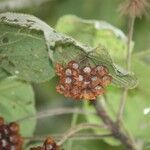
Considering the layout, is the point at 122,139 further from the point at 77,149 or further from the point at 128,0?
the point at 128,0

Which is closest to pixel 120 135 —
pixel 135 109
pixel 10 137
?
pixel 135 109

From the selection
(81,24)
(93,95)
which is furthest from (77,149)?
(93,95)

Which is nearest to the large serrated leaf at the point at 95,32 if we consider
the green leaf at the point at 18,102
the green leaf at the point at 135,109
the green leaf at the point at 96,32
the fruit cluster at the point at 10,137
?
the green leaf at the point at 96,32

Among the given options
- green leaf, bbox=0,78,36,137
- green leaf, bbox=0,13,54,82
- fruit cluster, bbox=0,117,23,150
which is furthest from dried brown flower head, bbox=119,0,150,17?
green leaf, bbox=0,78,36,137

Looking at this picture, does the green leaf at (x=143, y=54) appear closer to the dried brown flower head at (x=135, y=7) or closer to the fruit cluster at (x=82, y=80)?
the dried brown flower head at (x=135, y=7)

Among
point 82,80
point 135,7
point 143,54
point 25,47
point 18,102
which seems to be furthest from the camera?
point 18,102

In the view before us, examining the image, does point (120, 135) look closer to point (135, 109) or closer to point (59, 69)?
point (135, 109)
